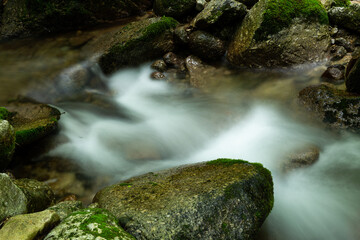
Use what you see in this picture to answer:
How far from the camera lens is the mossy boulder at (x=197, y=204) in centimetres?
255

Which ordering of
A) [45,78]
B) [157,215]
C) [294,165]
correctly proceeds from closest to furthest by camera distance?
[157,215] → [294,165] → [45,78]

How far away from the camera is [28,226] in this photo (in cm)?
232

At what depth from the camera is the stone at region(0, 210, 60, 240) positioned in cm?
225

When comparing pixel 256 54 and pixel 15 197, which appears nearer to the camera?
pixel 15 197

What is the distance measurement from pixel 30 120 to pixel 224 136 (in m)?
4.28

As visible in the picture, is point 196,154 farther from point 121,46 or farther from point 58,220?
point 121,46

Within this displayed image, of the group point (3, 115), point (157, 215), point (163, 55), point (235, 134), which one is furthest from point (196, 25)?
point (157, 215)

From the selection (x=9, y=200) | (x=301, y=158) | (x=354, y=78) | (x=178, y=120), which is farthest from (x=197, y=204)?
(x=354, y=78)

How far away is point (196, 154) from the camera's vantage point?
522 cm

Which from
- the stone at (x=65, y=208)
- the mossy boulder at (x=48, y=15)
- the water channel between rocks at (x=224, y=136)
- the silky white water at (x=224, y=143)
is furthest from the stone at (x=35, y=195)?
the mossy boulder at (x=48, y=15)

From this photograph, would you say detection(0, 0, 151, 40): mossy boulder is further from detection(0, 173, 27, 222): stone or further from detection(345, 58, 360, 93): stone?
detection(345, 58, 360, 93): stone

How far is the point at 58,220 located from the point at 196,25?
6.65 metres

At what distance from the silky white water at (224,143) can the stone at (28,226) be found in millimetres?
2197

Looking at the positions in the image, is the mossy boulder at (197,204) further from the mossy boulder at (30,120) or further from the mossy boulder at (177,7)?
the mossy boulder at (177,7)
